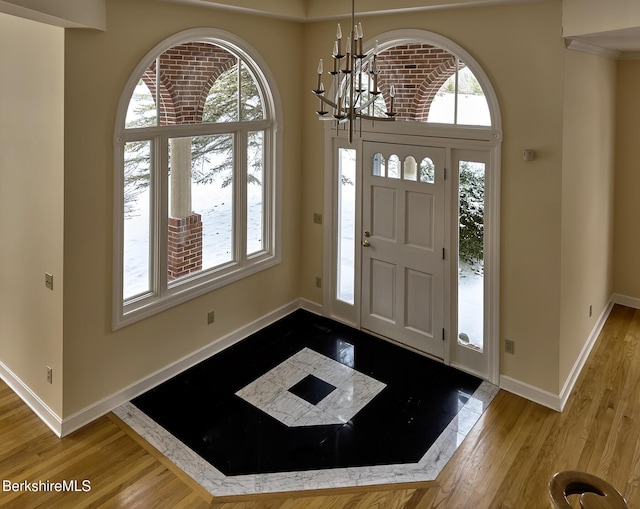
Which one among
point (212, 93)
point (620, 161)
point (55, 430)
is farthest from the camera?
point (620, 161)

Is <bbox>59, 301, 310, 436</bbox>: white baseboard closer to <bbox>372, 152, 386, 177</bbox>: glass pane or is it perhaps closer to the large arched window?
the large arched window

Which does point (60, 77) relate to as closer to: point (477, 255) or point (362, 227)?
point (362, 227)

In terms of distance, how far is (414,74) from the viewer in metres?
4.25

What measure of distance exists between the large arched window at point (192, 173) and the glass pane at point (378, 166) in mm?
925

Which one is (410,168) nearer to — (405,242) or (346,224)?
(405,242)

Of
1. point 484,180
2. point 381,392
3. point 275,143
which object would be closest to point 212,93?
point 275,143

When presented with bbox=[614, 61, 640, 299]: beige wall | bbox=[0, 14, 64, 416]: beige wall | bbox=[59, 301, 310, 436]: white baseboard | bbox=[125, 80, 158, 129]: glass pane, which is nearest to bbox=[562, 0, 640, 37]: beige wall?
bbox=[614, 61, 640, 299]: beige wall

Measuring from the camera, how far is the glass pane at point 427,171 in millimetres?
4254

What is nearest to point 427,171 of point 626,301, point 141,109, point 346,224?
point 346,224

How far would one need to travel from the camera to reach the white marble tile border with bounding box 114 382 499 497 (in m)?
3.05

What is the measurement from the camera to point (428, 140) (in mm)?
4199

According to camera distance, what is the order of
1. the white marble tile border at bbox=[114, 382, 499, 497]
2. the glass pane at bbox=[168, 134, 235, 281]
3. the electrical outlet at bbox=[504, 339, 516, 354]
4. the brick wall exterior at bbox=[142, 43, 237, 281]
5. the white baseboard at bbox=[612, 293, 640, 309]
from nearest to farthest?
the white marble tile border at bbox=[114, 382, 499, 497] < the brick wall exterior at bbox=[142, 43, 237, 281] < the electrical outlet at bbox=[504, 339, 516, 354] < the glass pane at bbox=[168, 134, 235, 281] < the white baseboard at bbox=[612, 293, 640, 309]

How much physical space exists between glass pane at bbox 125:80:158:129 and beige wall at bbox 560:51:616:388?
282 cm

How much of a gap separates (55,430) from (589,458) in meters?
3.44
